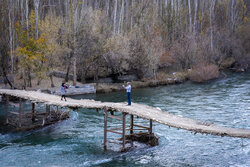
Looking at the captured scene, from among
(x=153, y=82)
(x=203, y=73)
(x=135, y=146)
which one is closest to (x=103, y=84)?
(x=153, y=82)

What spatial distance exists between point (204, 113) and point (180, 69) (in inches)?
1035

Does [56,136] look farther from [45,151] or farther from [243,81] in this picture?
[243,81]

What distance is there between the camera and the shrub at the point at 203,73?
47.6 meters

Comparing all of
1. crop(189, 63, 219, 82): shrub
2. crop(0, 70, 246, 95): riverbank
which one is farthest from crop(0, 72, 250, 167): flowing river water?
crop(189, 63, 219, 82): shrub

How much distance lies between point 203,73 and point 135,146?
2993cm

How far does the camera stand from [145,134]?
21406mm

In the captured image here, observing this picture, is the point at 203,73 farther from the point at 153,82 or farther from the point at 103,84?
the point at 103,84

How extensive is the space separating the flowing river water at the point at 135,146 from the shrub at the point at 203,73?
14018 millimetres

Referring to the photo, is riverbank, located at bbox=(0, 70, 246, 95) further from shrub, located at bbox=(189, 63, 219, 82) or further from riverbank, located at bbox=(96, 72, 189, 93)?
shrub, located at bbox=(189, 63, 219, 82)

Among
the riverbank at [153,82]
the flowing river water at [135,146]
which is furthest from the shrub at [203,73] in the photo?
the flowing river water at [135,146]

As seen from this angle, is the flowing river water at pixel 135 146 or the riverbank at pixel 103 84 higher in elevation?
the riverbank at pixel 103 84

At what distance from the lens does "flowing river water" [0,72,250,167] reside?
60.6ft

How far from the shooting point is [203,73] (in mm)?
47969

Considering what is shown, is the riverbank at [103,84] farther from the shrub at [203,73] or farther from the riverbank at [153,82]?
the shrub at [203,73]
